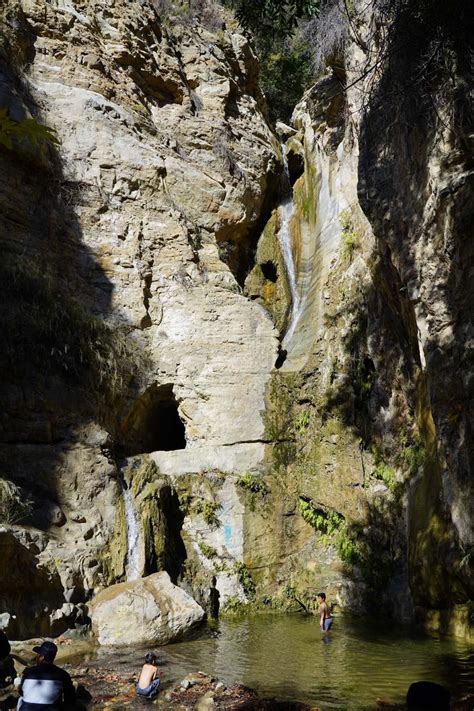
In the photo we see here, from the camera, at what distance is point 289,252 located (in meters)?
21.9

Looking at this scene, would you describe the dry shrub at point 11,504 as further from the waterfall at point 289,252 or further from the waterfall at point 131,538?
the waterfall at point 289,252

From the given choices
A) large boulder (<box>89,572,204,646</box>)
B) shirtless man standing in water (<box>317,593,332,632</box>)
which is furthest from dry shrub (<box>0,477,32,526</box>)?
shirtless man standing in water (<box>317,593,332,632</box>)

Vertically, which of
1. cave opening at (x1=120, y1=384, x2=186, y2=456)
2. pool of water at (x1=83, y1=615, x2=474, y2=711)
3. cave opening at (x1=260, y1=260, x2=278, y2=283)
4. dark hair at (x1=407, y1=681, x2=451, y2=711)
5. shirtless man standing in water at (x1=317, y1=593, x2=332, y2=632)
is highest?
cave opening at (x1=260, y1=260, x2=278, y2=283)

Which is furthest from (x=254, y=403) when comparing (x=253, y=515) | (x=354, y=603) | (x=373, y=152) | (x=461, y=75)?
(x=461, y=75)

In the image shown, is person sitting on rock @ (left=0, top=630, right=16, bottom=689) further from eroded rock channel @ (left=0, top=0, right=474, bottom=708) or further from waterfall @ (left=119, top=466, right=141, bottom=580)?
waterfall @ (left=119, top=466, right=141, bottom=580)

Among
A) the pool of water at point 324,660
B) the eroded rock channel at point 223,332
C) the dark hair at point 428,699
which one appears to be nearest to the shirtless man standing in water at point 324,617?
the pool of water at point 324,660

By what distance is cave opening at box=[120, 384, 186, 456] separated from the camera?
1644 centimetres

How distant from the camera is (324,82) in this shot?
72.0ft

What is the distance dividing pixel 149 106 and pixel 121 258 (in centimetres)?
639

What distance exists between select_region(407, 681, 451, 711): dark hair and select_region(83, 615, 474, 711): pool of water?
5.26m

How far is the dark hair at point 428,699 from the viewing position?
2740 millimetres

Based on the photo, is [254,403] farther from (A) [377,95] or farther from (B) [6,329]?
(A) [377,95]

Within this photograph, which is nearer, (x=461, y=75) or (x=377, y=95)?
(x=461, y=75)

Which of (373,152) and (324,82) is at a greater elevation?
(324,82)
